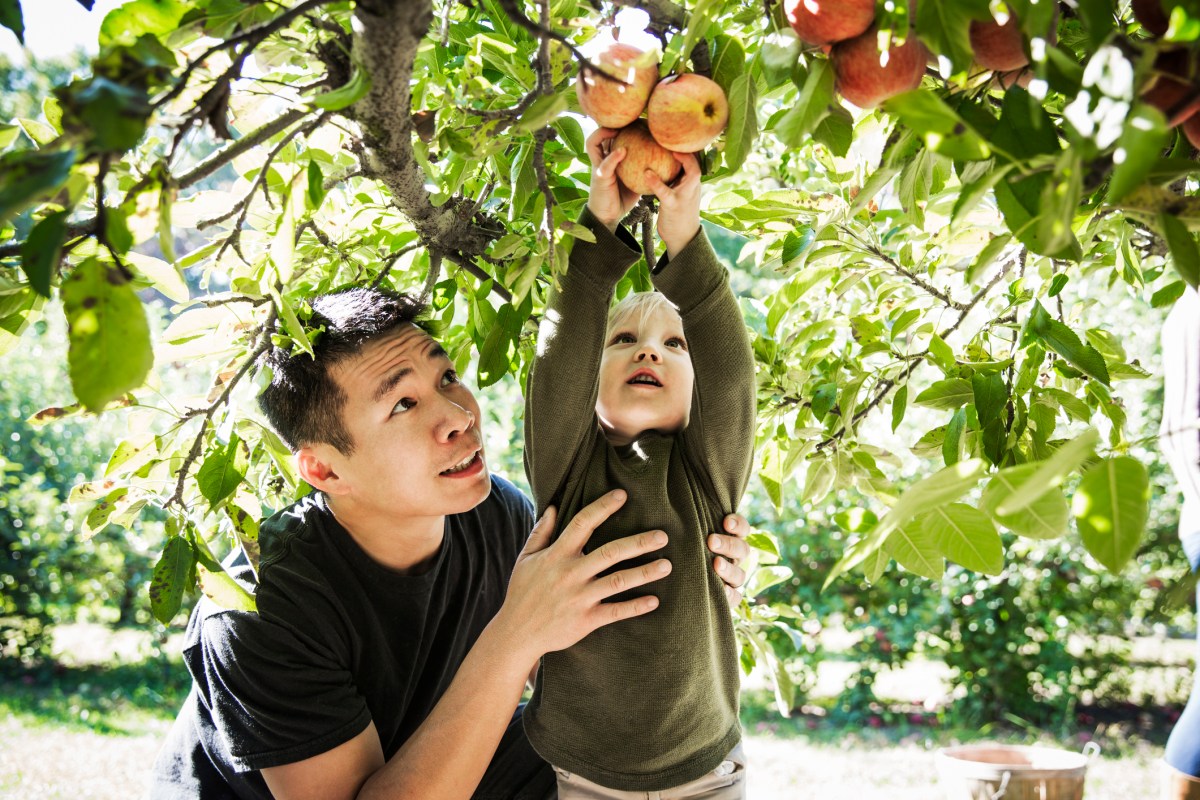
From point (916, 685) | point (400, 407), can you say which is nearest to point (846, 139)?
point (400, 407)

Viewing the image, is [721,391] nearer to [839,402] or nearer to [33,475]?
[839,402]

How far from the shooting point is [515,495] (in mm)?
2266

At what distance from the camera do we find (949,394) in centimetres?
122

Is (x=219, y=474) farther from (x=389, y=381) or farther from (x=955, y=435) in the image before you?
(x=955, y=435)

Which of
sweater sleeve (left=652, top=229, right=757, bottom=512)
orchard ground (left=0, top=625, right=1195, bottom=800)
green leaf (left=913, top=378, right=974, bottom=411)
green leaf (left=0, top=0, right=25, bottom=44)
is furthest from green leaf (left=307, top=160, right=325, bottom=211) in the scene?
orchard ground (left=0, top=625, right=1195, bottom=800)

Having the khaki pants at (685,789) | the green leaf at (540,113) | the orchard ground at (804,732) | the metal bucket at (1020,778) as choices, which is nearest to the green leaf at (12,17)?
the green leaf at (540,113)

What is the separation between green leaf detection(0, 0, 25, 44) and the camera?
0.70 m

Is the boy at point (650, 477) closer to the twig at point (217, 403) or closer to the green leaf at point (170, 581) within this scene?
the twig at point (217, 403)

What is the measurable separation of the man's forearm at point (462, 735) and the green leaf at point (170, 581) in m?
0.56

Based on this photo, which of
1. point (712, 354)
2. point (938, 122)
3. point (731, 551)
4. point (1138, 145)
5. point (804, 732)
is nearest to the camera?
point (1138, 145)

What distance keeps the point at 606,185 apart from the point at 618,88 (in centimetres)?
20

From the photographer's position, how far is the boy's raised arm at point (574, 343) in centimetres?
133

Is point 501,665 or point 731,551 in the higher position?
point 731,551

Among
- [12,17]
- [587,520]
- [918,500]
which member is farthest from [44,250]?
[587,520]
